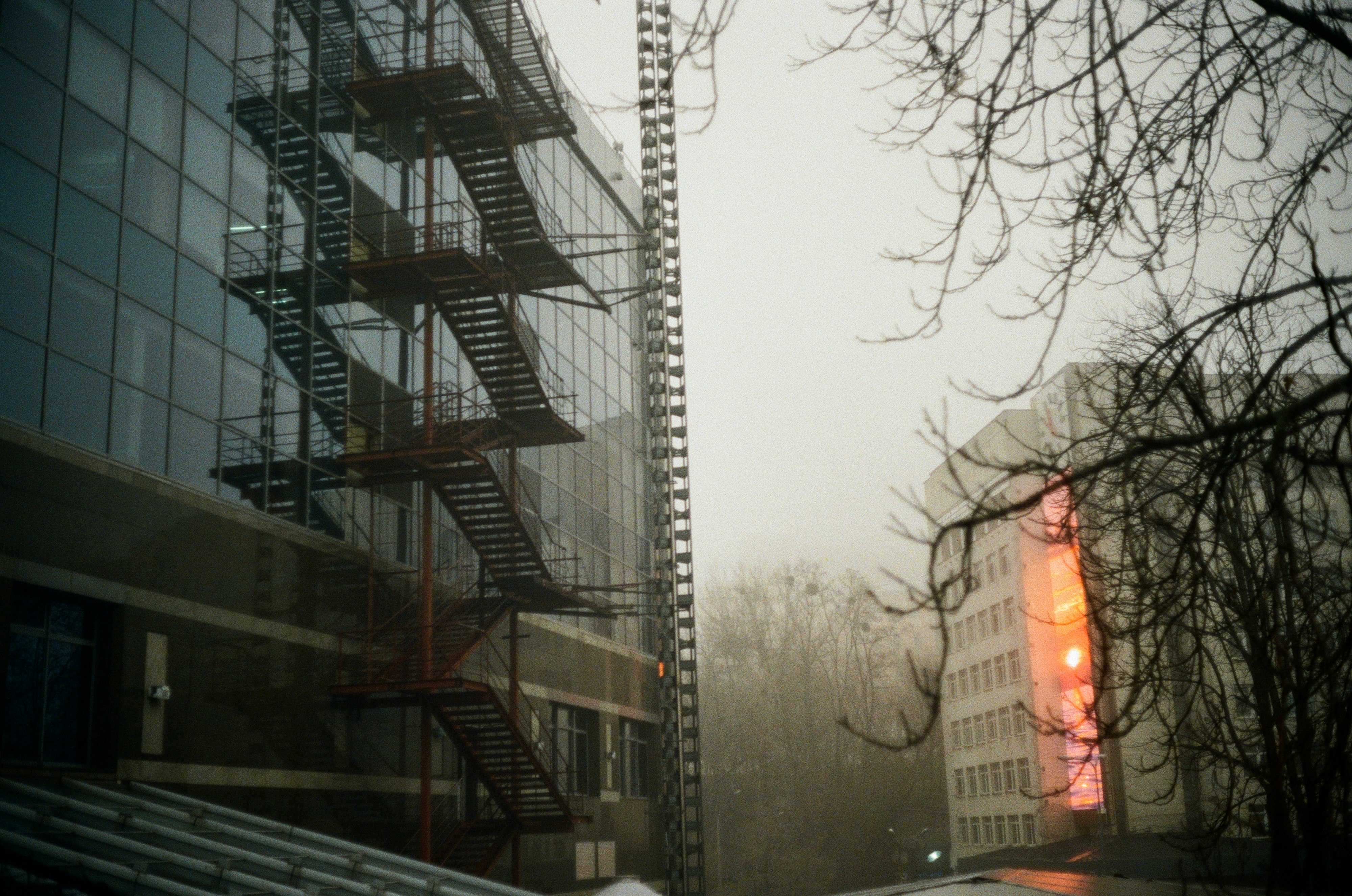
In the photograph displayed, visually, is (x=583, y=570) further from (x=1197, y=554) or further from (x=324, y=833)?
(x=1197, y=554)

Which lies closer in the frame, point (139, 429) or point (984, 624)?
point (139, 429)

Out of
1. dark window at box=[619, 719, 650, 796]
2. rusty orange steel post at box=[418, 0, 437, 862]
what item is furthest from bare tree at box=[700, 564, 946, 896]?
rusty orange steel post at box=[418, 0, 437, 862]

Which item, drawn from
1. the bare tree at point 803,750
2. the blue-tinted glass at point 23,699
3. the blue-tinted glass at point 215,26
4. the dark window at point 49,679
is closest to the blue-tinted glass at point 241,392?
the blue-tinted glass at point 215,26

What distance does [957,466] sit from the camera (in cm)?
668

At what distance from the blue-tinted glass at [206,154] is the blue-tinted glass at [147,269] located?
5.81 feet

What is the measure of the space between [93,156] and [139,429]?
13.4ft

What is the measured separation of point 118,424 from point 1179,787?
54.7 meters

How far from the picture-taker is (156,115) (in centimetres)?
2059

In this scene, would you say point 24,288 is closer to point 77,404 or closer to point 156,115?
point 77,404

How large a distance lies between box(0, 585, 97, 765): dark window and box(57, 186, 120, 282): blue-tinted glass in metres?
4.77

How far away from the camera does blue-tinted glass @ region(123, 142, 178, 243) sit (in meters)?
19.8

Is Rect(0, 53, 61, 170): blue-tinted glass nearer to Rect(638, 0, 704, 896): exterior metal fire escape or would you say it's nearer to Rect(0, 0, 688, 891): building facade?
Rect(0, 0, 688, 891): building facade

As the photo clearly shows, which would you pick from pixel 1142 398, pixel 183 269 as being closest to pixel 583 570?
pixel 183 269

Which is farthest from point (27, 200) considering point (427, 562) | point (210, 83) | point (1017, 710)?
point (1017, 710)
